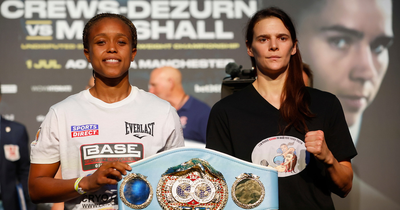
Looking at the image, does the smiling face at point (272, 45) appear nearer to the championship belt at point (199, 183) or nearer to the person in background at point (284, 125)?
the person in background at point (284, 125)

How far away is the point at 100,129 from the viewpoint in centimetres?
144

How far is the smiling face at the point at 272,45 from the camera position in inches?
59.3

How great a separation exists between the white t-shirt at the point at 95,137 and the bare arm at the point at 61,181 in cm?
4

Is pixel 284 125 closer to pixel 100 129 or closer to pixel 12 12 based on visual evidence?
pixel 100 129

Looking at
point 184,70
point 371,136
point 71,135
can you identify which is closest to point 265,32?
point 71,135

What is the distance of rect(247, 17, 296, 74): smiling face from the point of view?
4.94 ft

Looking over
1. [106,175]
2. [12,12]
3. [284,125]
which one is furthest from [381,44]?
[12,12]

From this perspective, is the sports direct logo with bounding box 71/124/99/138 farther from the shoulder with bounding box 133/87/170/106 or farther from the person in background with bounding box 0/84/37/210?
the person in background with bounding box 0/84/37/210

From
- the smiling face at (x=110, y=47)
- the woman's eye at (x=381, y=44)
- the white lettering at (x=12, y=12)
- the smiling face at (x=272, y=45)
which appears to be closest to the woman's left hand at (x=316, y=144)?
the smiling face at (x=272, y=45)

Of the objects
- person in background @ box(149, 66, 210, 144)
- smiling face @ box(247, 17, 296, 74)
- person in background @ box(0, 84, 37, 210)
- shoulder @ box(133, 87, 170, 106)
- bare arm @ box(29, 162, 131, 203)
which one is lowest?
person in background @ box(0, 84, 37, 210)

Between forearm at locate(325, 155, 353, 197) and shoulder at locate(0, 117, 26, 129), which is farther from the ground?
forearm at locate(325, 155, 353, 197)

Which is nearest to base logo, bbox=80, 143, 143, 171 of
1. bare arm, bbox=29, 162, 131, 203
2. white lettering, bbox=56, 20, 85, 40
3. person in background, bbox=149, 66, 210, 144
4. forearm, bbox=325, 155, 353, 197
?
bare arm, bbox=29, 162, 131, 203

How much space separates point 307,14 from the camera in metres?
3.94

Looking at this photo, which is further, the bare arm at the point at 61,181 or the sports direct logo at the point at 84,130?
the sports direct logo at the point at 84,130
